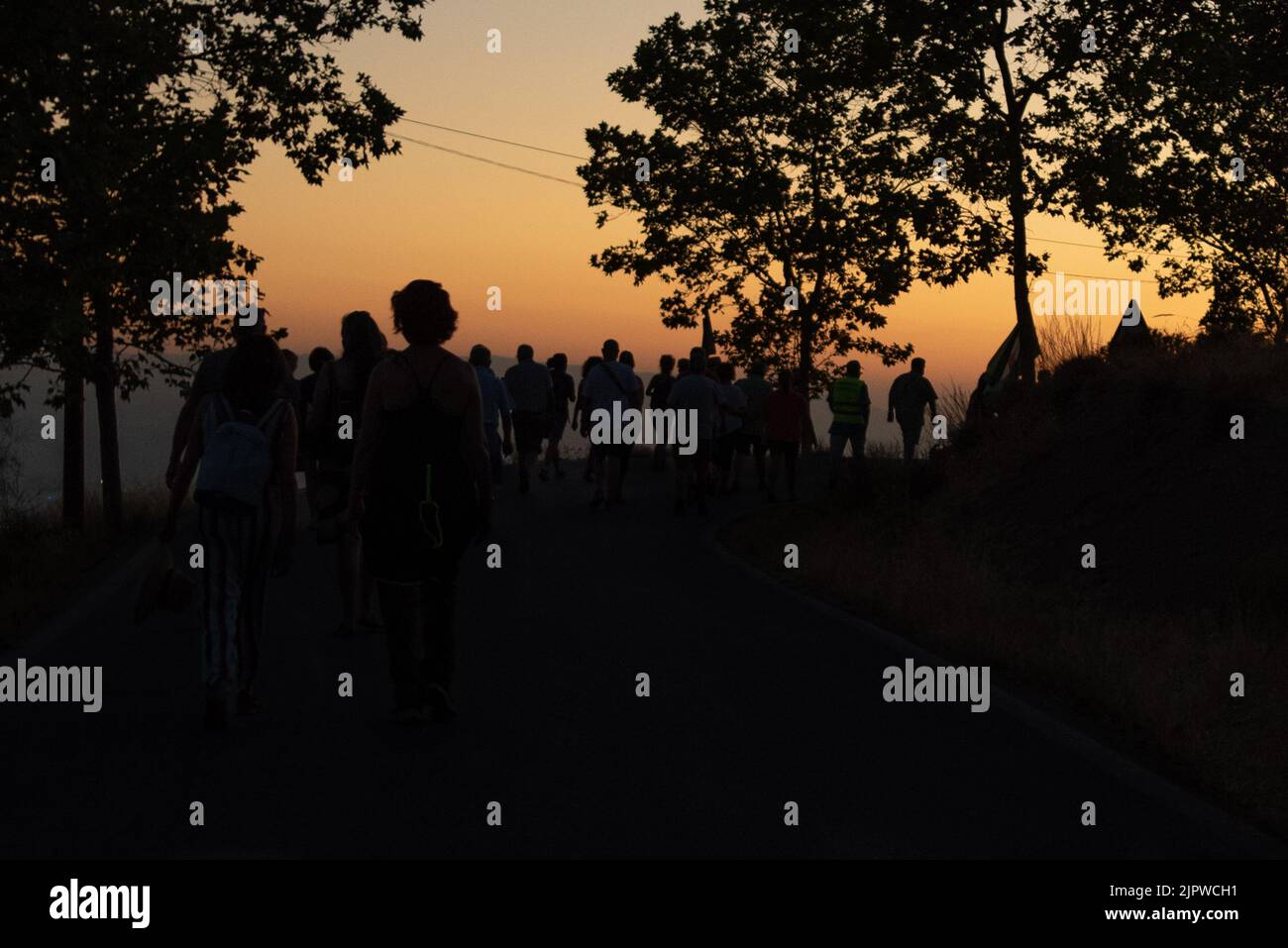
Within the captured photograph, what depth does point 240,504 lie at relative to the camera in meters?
9.12

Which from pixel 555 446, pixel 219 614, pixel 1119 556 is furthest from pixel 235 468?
pixel 555 446

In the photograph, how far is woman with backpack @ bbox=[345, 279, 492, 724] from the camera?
8961 mm

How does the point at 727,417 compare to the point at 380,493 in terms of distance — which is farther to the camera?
the point at 727,417

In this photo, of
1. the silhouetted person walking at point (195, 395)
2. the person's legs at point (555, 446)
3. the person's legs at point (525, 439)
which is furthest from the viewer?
the person's legs at point (555, 446)

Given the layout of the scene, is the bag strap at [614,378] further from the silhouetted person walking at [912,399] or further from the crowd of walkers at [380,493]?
the crowd of walkers at [380,493]

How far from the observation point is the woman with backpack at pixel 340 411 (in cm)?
1187

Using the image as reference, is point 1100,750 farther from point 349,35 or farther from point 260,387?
point 349,35

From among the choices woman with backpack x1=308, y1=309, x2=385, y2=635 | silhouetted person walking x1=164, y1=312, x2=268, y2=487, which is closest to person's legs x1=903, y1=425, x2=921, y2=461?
woman with backpack x1=308, y1=309, x2=385, y2=635

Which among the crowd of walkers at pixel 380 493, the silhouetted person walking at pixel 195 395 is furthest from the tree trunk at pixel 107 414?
the crowd of walkers at pixel 380 493

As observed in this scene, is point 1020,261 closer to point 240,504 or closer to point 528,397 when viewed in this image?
point 528,397

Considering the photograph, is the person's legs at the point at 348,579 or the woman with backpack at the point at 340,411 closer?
the woman with backpack at the point at 340,411

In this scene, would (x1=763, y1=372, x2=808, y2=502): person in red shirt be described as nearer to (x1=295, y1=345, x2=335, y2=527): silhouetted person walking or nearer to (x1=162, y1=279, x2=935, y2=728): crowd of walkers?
(x1=295, y1=345, x2=335, y2=527): silhouetted person walking

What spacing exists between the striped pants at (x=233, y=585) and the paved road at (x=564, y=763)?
367 millimetres

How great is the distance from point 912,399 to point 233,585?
20.7 metres
